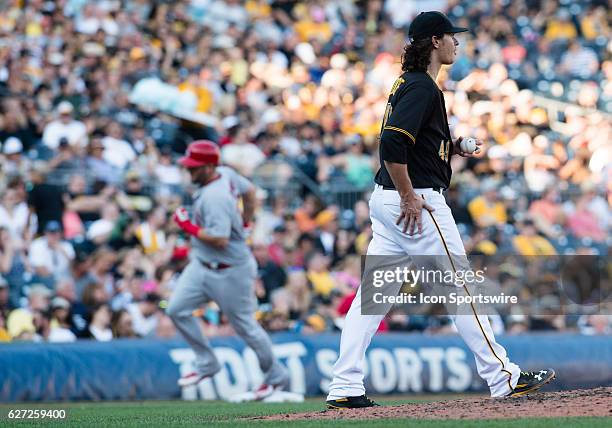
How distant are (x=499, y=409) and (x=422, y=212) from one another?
4.20 ft

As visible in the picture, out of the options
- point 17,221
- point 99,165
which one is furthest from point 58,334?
point 99,165

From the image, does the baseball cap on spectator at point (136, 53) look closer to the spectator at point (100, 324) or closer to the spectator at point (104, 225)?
the spectator at point (104, 225)

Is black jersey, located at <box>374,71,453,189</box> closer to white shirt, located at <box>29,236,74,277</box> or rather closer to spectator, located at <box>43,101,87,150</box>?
white shirt, located at <box>29,236,74,277</box>

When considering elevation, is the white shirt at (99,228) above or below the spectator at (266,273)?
above

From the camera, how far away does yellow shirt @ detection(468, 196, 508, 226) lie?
16719 mm

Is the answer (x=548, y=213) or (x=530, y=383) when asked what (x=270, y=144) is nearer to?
(x=548, y=213)

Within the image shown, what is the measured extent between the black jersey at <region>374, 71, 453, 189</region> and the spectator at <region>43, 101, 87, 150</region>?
826cm

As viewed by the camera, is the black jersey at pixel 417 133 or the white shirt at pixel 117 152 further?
the white shirt at pixel 117 152

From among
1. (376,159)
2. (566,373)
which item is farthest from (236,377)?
(376,159)

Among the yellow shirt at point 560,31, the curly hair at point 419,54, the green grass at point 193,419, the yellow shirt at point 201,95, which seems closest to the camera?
the green grass at point 193,419

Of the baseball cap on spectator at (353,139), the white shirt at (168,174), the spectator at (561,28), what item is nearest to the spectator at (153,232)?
the white shirt at (168,174)

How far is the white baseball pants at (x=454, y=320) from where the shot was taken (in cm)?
698

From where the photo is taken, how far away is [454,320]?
23.2ft

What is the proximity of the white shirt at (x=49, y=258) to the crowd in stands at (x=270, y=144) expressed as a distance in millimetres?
17
